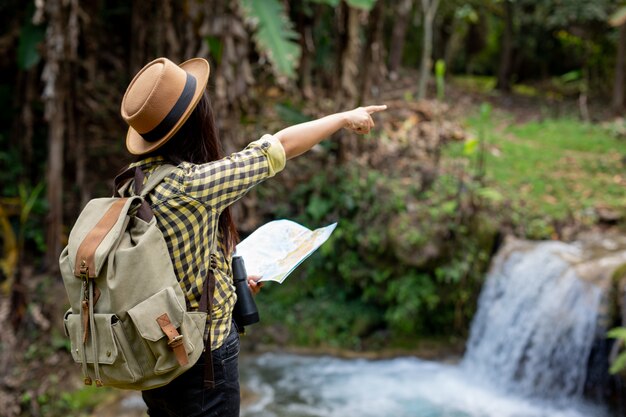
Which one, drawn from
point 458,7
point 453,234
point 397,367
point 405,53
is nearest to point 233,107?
point 453,234

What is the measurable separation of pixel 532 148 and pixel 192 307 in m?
7.90

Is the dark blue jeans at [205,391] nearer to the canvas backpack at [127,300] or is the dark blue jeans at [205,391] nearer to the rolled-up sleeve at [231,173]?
the canvas backpack at [127,300]

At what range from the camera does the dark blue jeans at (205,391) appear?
1979 mm

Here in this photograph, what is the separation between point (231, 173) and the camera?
184 cm

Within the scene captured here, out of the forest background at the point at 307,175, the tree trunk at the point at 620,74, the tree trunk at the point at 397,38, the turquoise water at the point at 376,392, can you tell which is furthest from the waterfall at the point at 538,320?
the tree trunk at the point at 397,38

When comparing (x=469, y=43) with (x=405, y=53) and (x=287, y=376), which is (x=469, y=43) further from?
(x=287, y=376)

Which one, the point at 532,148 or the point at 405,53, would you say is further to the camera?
the point at 405,53

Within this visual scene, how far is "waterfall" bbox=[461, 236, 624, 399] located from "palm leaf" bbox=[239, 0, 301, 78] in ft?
9.58

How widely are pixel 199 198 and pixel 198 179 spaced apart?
0.18 feet

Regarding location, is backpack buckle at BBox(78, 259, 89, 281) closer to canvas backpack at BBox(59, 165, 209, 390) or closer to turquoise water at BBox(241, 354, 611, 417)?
canvas backpack at BBox(59, 165, 209, 390)

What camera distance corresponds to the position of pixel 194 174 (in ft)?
5.97

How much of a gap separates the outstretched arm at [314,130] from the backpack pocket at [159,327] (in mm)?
568

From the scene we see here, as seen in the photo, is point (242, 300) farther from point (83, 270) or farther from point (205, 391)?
point (83, 270)

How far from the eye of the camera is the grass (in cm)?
→ 691
